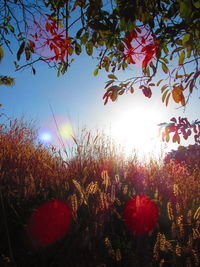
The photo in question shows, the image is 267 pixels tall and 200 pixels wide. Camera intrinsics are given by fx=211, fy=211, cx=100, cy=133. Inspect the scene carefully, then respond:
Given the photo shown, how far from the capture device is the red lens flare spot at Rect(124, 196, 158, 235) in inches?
62.1

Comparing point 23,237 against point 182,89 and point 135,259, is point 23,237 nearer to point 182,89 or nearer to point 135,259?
point 135,259

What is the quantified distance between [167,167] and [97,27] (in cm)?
268

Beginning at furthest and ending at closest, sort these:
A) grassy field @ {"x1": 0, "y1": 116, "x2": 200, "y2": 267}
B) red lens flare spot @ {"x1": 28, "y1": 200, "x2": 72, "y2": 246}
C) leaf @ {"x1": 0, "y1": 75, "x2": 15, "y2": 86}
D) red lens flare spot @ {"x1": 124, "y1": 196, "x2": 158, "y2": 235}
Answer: leaf @ {"x1": 0, "y1": 75, "x2": 15, "y2": 86} < red lens flare spot @ {"x1": 124, "y1": 196, "x2": 158, "y2": 235} < red lens flare spot @ {"x1": 28, "y1": 200, "x2": 72, "y2": 246} < grassy field @ {"x1": 0, "y1": 116, "x2": 200, "y2": 267}

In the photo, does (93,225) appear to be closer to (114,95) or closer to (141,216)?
(141,216)

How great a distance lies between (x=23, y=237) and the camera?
1.47m

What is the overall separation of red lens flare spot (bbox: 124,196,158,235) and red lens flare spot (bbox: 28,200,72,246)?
19.5 inches

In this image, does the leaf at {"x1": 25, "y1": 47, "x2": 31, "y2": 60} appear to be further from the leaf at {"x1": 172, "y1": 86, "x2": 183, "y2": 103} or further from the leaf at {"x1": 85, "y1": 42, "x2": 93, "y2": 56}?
the leaf at {"x1": 172, "y1": 86, "x2": 183, "y2": 103}

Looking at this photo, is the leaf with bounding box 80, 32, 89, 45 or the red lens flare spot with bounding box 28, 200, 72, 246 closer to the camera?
the red lens flare spot with bounding box 28, 200, 72, 246

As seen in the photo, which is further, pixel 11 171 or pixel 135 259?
pixel 11 171

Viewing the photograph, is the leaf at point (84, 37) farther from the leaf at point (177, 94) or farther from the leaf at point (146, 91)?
the leaf at point (177, 94)

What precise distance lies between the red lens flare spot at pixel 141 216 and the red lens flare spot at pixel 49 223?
1.63 ft

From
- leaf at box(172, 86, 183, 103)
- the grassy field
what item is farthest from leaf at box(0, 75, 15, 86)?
leaf at box(172, 86, 183, 103)

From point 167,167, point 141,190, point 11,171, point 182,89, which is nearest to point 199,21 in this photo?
point 182,89

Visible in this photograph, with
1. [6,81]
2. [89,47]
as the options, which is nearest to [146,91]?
[89,47]
